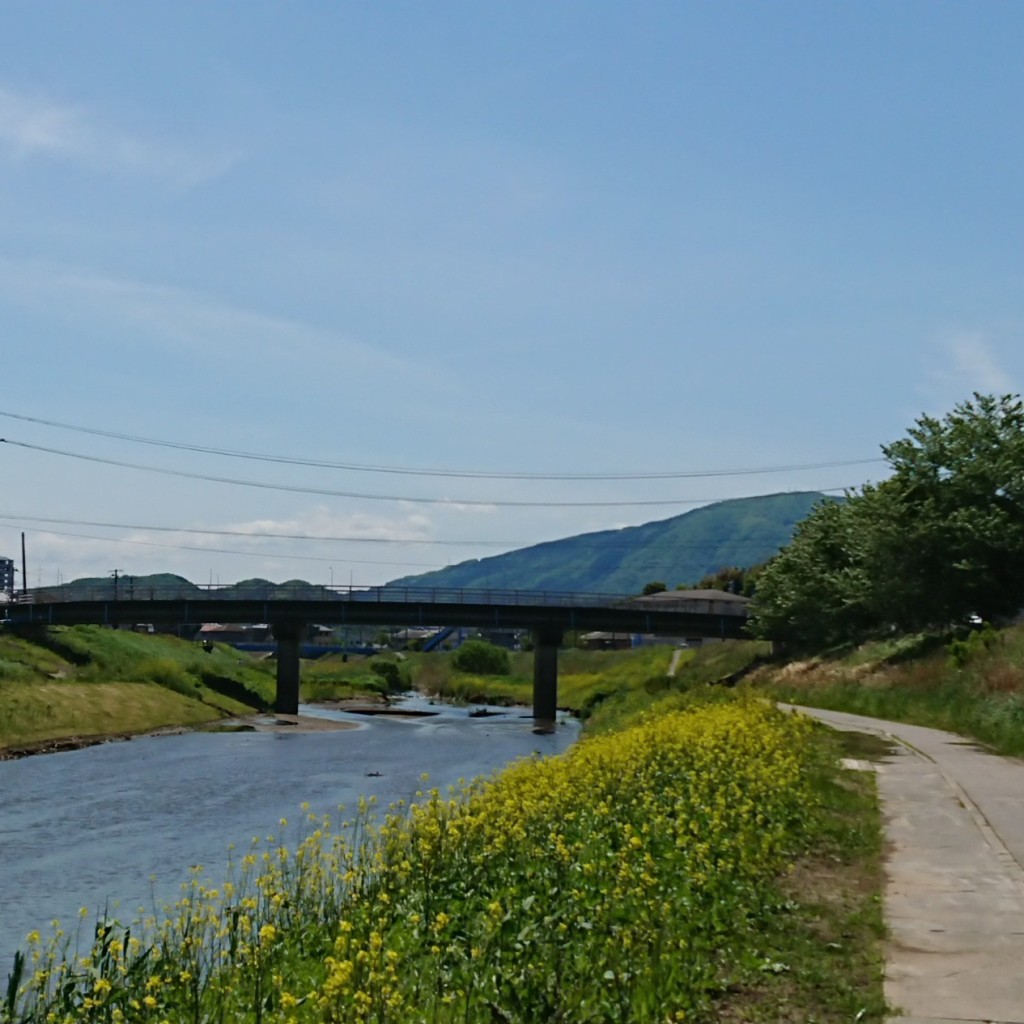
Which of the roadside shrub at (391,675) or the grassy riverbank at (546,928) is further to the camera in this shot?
the roadside shrub at (391,675)

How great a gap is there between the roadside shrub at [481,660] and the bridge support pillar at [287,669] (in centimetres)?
5370

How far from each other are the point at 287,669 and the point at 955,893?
9277 cm

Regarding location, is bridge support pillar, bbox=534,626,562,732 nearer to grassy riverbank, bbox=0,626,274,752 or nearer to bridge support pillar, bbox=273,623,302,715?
bridge support pillar, bbox=273,623,302,715

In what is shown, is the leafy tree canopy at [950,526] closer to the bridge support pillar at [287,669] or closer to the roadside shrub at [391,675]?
the bridge support pillar at [287,669]

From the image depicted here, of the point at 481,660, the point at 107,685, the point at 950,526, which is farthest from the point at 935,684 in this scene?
the point at 481,660

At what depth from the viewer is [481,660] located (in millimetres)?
160625

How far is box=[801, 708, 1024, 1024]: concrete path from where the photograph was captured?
35.3 ft

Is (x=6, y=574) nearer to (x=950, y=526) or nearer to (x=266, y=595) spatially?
(x=266, y=595)

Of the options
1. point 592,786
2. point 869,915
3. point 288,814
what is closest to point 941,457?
point 288,814

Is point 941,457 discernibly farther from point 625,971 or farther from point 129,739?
point 625,971

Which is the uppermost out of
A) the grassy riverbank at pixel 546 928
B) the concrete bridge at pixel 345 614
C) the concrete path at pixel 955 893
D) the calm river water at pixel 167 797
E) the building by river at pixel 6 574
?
the building by river at pixel 6 574

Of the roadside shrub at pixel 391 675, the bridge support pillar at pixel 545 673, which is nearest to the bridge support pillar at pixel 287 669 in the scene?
the bridge support pillar at pixel 545 673

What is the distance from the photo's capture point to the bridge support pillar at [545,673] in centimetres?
10394

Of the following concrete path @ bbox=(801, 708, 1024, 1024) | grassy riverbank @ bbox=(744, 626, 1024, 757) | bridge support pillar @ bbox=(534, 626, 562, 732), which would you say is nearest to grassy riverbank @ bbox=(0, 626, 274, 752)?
bridge support pillar @ bbox=(534, 626, 562, 732)
